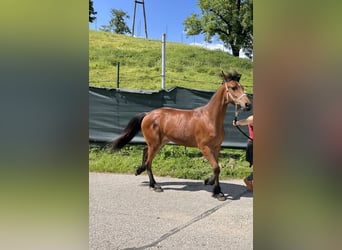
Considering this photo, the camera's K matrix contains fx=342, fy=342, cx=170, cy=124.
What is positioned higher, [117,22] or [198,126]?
[117,22]

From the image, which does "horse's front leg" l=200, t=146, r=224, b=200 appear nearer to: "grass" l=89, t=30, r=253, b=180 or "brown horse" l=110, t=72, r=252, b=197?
"brown horse" l=110, t=72, r=252, b=197

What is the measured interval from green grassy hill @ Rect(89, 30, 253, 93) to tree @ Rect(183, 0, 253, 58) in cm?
112

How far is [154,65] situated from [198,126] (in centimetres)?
513

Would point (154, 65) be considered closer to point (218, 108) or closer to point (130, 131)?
point (130, 131)

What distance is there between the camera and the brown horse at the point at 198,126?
3744 millimetres

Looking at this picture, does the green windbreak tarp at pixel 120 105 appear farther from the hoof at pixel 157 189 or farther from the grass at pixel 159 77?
the hoof at pixel 157 189

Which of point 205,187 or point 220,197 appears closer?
point 220,197

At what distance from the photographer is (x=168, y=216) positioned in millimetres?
3318

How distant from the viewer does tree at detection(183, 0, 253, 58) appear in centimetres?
1049

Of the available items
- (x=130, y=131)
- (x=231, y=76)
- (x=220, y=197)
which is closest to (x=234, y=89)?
(x=231, y=76)

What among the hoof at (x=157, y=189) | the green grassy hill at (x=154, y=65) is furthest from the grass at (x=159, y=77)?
the hoof at (x=157, y=189)

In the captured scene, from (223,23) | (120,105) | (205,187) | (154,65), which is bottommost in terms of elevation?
(205,187)
